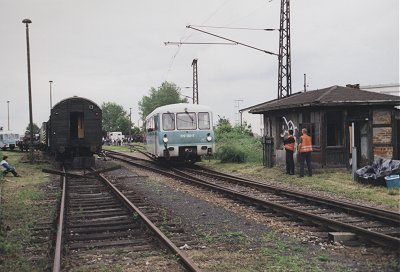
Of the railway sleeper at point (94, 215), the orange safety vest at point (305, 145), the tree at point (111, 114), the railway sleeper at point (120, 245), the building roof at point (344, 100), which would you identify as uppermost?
the tree at point (111, 114)

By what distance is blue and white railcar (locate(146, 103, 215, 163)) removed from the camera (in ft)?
64.9

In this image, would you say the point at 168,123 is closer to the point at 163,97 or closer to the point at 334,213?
the point at 334,213

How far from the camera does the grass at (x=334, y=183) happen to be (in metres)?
11.0

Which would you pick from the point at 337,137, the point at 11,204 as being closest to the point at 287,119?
the point at 337,137

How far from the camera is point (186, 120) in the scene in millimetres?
20141

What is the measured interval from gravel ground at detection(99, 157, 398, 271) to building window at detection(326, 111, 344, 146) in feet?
25.6

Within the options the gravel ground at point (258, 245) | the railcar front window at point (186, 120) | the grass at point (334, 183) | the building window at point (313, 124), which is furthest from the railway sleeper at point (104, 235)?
the railcar front window at point (186, 120)

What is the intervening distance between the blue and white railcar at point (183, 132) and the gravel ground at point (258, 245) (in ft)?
30.5

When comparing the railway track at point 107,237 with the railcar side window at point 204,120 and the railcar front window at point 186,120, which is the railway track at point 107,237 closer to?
the railcar front window at point 186,120

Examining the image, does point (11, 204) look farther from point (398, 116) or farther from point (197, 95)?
point (197, 95)

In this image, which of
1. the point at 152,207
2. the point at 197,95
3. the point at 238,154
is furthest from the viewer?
the point at 197,95

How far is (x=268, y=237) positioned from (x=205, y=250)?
128cm

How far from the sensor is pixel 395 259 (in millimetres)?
5770

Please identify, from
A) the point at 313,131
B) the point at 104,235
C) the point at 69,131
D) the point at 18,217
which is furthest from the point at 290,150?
the point at 69,131
